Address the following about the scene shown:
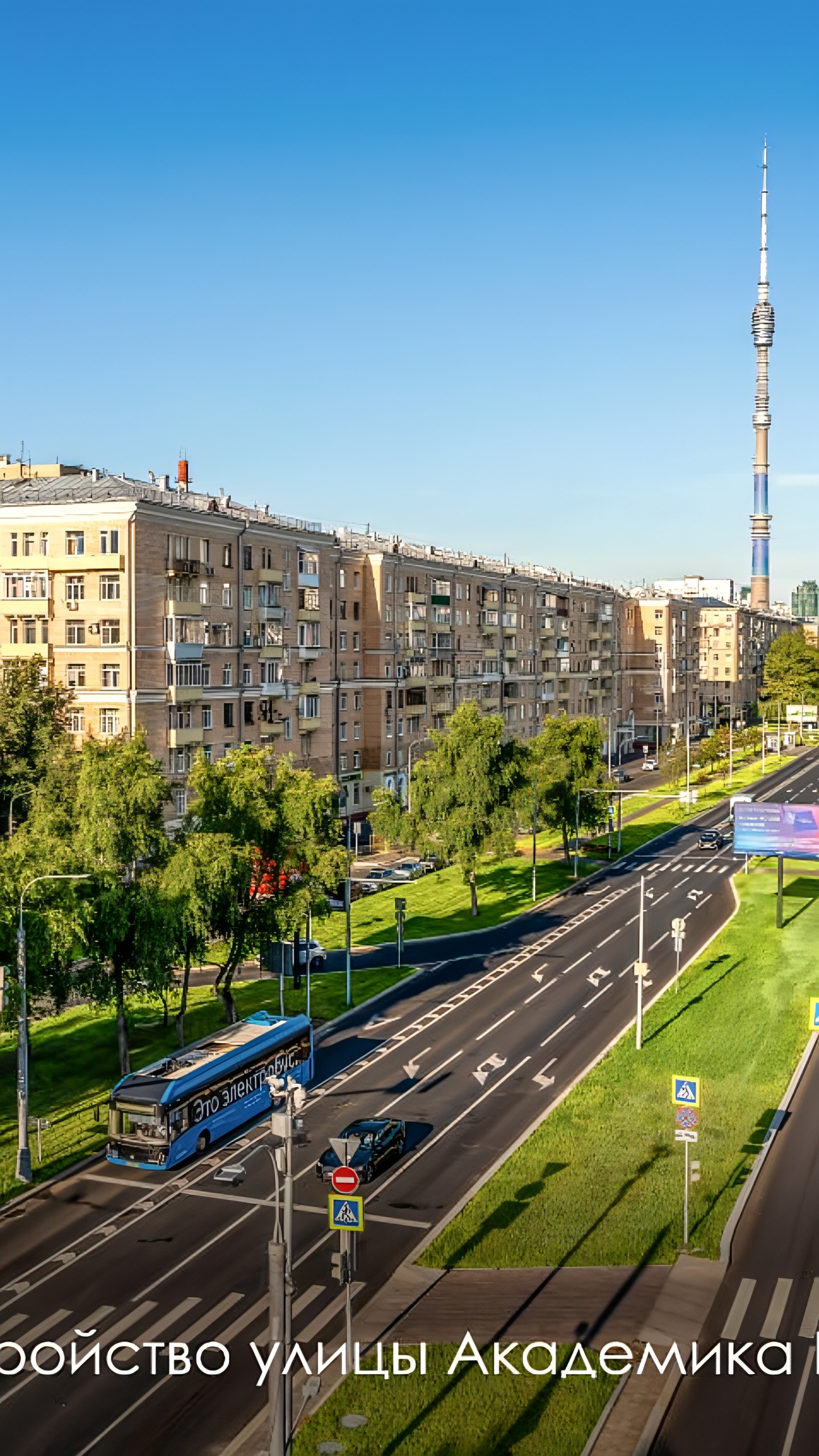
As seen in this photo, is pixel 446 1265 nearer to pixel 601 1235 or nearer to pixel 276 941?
pixel 601 1235

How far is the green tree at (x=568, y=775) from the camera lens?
3216 inches

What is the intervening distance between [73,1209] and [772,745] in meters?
136

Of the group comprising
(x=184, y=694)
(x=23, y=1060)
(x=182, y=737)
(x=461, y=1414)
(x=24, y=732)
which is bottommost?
(x=461, y=1414)

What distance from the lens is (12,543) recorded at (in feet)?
234

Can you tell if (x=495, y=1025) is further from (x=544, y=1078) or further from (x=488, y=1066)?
(x=544, y=1078)

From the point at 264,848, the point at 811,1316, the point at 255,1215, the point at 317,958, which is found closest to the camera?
the point at 811,1316

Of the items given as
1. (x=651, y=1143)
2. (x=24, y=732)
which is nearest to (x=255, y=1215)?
(x=651, y=1143)

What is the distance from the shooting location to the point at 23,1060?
35219 millimetres

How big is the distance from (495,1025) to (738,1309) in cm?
2238

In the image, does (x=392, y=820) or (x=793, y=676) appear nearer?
(x=392, y=820)

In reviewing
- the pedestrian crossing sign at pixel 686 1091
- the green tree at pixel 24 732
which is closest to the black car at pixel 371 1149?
the pedestrian crossing sign at pixel 686 1091

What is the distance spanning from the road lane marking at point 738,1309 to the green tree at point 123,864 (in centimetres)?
2025

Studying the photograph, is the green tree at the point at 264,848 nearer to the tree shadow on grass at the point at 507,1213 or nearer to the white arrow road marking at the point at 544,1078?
the white arrow road marking at the point at 544,1078

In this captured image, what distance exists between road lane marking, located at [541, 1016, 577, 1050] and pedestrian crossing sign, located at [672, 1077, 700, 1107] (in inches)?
608
